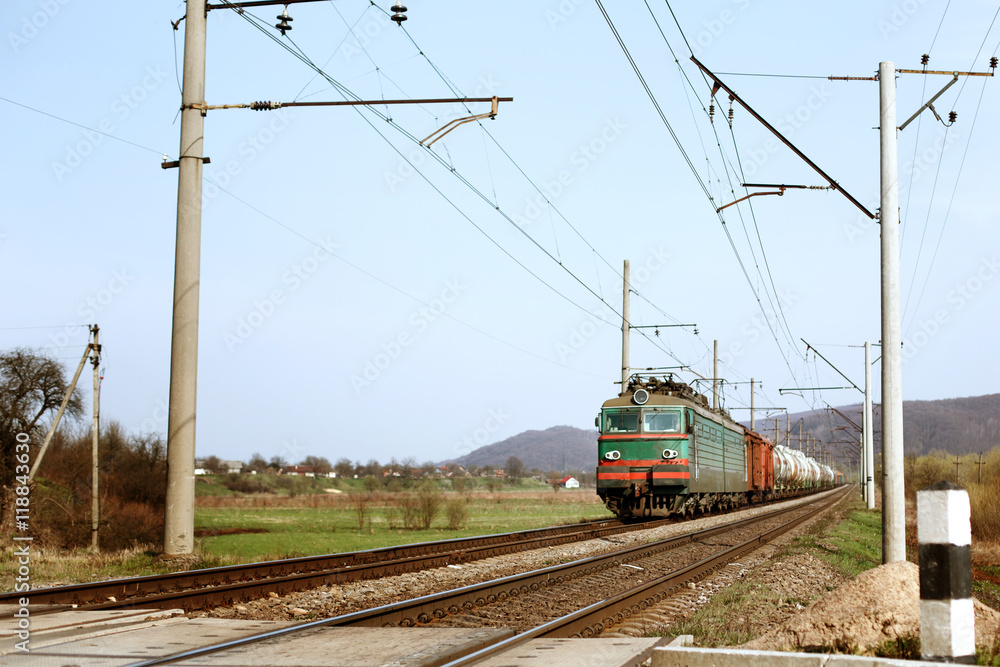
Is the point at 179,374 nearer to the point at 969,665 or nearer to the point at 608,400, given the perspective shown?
the point at 969,665

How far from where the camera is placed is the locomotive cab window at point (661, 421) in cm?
2397

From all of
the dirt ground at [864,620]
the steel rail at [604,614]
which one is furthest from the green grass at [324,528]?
the dirt ground at [864,620]

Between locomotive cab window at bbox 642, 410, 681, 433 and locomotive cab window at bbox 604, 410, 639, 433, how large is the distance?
10.9 inches

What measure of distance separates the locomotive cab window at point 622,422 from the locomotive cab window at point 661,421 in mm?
276

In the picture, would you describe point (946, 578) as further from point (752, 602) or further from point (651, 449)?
point (651, 449)

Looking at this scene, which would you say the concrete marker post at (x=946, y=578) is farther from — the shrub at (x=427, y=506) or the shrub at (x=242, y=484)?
the shrub at (x=242, y=484)

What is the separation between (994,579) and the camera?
17344mm

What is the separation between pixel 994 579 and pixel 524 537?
9.95 meters

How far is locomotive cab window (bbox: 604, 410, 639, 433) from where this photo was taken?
24.5 m

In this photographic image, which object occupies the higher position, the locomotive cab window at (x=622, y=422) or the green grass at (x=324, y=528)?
the locomotive cab window at (x=622, y=422)

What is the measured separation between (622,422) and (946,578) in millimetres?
20008

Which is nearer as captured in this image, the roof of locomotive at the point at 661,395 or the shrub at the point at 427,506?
the roof of locomotive at the point at 661,395

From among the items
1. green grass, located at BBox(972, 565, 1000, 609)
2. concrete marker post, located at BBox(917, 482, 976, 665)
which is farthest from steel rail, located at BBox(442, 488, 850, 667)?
green grass, located at BBox(972, 565, 1000, 609)

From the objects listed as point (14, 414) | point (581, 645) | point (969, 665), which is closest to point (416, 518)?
point (14, 414)
